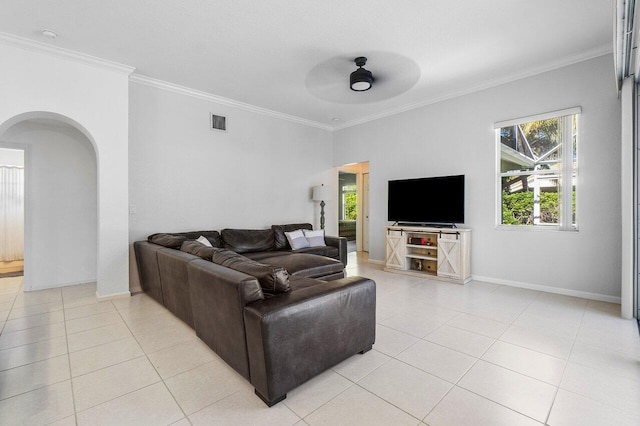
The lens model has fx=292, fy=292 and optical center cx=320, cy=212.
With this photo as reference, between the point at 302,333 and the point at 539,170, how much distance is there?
13.7 feet

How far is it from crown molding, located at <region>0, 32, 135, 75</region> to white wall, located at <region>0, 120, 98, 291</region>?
137 cm

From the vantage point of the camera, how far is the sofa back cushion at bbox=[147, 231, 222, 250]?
3.44 m

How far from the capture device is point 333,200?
22.7 feet

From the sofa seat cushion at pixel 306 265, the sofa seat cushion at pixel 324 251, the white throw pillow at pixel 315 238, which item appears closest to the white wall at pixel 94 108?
the sofa seat cushion at pixel 306 265

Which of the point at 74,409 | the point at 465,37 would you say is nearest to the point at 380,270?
the point at 465,37

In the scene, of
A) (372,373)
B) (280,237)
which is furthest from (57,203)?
(372,373)

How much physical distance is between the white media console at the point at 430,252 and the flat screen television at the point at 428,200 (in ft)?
0.77

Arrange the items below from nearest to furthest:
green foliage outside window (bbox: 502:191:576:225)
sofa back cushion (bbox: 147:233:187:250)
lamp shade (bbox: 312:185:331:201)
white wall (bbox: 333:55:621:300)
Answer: sofa back cushion (bbox: 147:233:187:250) → white wall (bbox: 333:55:621:300) → green foliage outside window (bbox: 502:191:576:225) → lamp shade (bbox: 312:185:331:201)

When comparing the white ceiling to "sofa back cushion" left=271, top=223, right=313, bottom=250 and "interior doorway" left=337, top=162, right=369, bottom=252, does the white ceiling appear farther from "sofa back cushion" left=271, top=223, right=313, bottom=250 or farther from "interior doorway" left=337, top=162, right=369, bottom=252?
"interior doorway" left=337, top=162, right=369, bottom=252

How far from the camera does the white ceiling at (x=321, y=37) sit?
2.75 m

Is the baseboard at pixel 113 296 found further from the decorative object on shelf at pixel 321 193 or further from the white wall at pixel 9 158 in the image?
the white wall at pixel 9 158

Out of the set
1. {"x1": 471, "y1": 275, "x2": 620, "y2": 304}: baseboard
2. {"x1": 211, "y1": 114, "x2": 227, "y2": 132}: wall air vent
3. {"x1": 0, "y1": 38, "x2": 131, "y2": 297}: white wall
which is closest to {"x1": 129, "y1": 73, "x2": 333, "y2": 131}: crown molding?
{"x1": 211, "y1": 114, "x2": 227, "y2": 132}: wall air vent

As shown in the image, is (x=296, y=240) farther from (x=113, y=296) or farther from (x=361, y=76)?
(x=361, y=76)

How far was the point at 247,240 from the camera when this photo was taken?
491 centimetres
